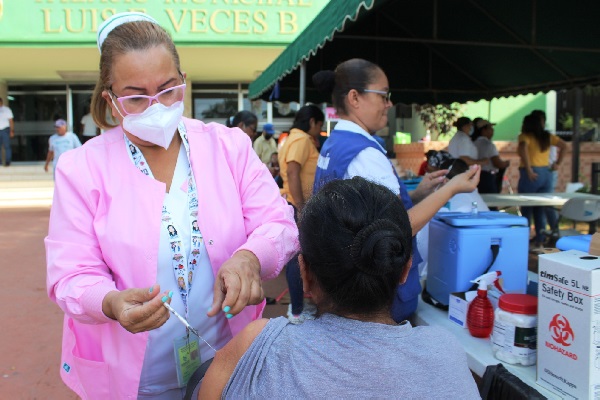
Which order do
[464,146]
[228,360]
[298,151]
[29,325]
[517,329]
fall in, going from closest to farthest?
[228,360]
[517,329]
[29,325]
[298,151]
[464,146]

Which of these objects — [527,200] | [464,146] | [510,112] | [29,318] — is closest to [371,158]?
[29,318]

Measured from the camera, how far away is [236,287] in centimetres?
119

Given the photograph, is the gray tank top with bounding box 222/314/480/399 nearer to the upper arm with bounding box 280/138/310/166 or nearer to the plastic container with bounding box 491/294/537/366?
the plastic container with bounding box 491/294/537/366

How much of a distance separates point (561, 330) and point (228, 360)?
89cm

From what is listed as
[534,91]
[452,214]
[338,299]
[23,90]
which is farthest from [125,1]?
[338,299]

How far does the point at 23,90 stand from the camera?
1547 cm

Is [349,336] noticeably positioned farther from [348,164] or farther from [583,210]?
[583,210]

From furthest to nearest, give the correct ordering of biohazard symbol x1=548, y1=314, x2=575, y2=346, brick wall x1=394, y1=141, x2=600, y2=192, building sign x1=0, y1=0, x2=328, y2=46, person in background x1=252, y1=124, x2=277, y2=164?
building sign x1=0, y1=0, x2=328, y2=46, brick wall x1=394, y1=141, x2=600, y2=192, person in background x1=252, y1=124, x2=277, y2=164, biohazard symbol x1=548, y1=314, x2=575, y2=346

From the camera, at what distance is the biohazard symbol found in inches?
55.1

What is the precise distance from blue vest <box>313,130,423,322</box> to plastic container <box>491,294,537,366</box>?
434 millimetres

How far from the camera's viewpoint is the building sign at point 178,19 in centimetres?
1133

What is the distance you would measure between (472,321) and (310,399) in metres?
1.05

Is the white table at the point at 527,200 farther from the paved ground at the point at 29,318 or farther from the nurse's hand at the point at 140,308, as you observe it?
the nurse's hand at the point at 140,308

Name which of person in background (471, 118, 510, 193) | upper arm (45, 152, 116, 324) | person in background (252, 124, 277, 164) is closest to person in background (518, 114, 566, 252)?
person in background (471, 118, 510, 193)
